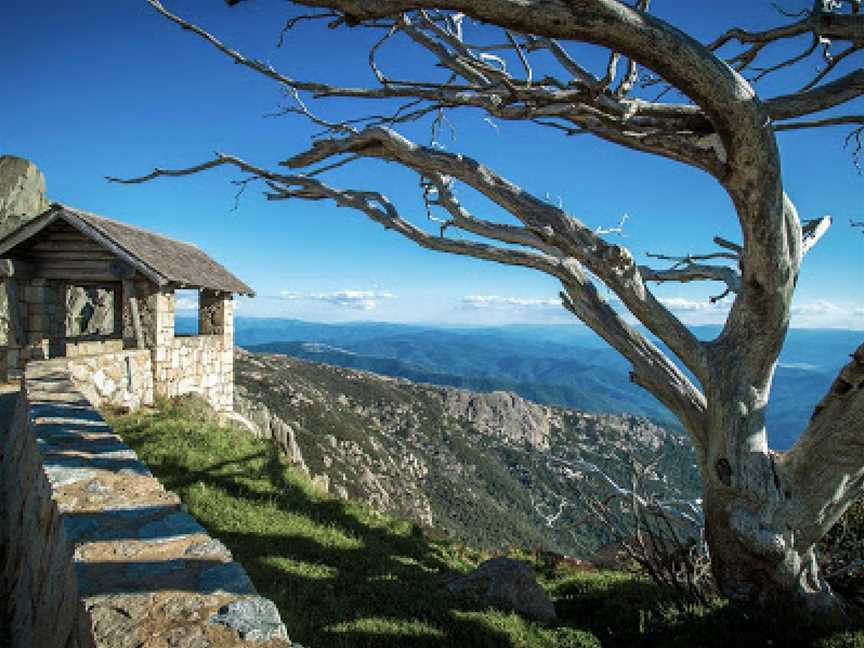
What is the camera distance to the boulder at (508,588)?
6324mm

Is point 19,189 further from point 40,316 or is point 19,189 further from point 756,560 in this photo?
point 756,560

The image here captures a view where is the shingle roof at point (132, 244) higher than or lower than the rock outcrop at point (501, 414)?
higher

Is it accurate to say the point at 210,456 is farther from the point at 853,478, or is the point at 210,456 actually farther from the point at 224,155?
the point at 853,478

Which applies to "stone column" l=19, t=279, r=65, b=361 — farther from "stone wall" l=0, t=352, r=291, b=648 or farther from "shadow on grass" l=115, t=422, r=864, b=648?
"stone wall" l=0, t=352, r=291, b=648

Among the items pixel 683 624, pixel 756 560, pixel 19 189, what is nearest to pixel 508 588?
pixel 683 624

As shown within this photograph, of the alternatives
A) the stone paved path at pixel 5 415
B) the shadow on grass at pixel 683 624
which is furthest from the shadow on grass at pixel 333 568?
the stone paved path at pixel 5 415

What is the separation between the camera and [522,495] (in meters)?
90.7

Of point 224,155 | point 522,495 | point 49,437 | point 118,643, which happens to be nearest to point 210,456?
point 49,437

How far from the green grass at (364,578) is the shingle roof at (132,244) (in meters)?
4.18

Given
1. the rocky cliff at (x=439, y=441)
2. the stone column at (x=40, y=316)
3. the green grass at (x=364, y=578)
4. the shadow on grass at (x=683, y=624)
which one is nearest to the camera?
the shadow on grass at (x=683, y=624)

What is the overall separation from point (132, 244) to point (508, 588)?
11.8 meters

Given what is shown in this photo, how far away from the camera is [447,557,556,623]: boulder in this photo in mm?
6324

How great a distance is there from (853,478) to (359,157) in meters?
5.53

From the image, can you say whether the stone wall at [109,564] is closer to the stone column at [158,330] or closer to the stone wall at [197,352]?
the stone column at [158,330]
